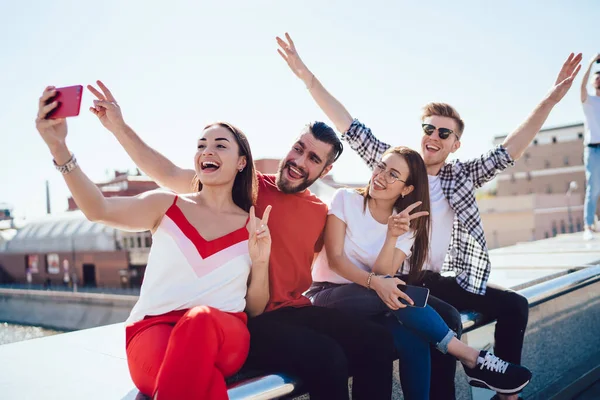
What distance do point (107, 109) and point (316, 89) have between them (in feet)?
4.63

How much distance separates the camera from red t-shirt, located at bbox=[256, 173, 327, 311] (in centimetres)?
235

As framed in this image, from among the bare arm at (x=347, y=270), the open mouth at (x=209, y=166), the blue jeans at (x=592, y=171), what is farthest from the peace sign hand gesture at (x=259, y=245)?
the blue jeans at (x=592, y=171)

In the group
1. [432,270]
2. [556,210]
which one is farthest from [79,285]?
[432,270]

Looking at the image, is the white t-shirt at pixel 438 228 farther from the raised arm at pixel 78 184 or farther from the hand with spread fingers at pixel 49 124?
the hand with spread fingers at pixel 49 124

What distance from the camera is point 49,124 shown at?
1757 millimetres

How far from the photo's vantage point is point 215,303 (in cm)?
200

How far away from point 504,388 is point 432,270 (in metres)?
0.83

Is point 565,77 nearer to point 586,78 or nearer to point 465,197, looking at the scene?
point 465,197

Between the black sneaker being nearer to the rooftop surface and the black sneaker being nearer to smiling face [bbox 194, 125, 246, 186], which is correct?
smiling face [bbox 194, 125, 246, 186]

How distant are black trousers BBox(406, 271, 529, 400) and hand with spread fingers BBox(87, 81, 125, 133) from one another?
1.97 metres

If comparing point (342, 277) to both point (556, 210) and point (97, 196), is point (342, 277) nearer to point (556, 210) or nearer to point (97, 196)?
point (97, 196)

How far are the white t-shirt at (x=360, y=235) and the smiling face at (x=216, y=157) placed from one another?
2.25ft

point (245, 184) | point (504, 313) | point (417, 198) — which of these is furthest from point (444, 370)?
point (245, 184)

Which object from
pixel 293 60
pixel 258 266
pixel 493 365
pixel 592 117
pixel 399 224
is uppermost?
pixel 293 60
